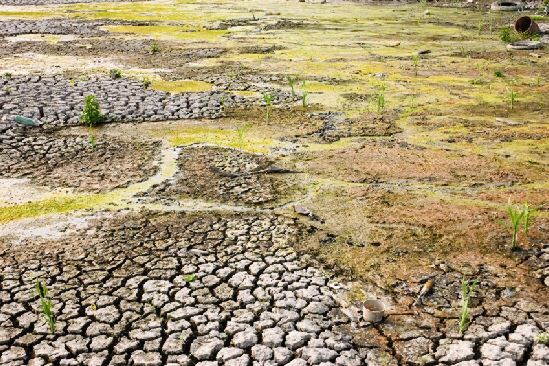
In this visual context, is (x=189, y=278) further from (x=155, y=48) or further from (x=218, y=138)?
(x=155, y=48)

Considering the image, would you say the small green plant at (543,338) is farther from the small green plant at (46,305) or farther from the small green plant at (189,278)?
the small green plant at (46,305)

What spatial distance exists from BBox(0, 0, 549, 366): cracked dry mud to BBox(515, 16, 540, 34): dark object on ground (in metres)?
3.78

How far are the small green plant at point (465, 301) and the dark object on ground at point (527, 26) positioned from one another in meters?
10.4

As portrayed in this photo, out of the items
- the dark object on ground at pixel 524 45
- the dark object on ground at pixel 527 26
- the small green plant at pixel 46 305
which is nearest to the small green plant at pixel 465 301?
the small green plant at pixel 46 305

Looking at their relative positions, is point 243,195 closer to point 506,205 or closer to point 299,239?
point 299,239

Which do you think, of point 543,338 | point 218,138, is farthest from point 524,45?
point 543,338

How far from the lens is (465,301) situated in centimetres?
312

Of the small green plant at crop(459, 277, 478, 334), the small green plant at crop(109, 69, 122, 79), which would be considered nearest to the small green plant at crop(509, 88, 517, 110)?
the small green plant at crop(459, 277, 478, 334)

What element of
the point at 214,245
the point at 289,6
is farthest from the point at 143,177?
the point at 289,6

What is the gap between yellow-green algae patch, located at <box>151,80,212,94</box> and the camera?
7.84 meters

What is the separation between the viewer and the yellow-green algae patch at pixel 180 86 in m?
7.84

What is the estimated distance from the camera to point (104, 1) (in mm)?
20594

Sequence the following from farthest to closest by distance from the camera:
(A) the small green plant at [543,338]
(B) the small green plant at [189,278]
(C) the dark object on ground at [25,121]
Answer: (C) the dark object on ground at [25,121] → (B) the small green plant at [189,278] → (A) the small green plant at [543,338]

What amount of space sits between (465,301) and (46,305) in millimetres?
1985
